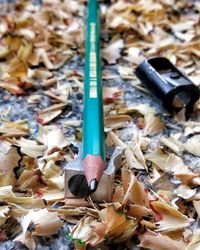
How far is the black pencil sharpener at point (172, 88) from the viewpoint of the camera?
3.18 feet

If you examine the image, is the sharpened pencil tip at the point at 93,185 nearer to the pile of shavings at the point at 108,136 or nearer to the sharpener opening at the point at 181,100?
the pile of shavings at the point at 108,136

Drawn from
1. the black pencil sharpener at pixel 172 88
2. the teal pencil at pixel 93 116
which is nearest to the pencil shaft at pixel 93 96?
the teal pencil at pixel 93 116

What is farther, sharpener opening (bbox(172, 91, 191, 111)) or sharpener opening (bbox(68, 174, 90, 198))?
sharpener opening (bbox(172, 91, 191, 111))

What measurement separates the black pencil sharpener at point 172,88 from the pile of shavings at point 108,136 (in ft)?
0.09

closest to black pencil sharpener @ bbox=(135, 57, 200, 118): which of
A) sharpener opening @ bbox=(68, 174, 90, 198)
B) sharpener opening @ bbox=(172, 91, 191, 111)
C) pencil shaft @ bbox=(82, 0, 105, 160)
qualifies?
sharpener opening @ bbox=(172, 91, 191, 111)

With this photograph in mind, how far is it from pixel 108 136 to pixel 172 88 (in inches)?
6.1

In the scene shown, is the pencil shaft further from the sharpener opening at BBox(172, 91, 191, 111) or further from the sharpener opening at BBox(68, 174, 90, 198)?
the sharpener opening at BBox(172, 91, 191, 111)

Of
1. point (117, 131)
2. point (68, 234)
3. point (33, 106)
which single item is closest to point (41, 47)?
point (33, 106)

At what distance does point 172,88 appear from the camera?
96 cm

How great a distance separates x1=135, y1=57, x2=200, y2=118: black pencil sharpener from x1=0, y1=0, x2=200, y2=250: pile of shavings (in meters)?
0.03

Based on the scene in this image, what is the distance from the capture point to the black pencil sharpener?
970mm

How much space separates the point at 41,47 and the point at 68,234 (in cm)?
59

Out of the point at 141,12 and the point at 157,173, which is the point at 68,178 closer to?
the point at 157,173

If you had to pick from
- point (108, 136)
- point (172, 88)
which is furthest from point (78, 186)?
point (172, 88)
